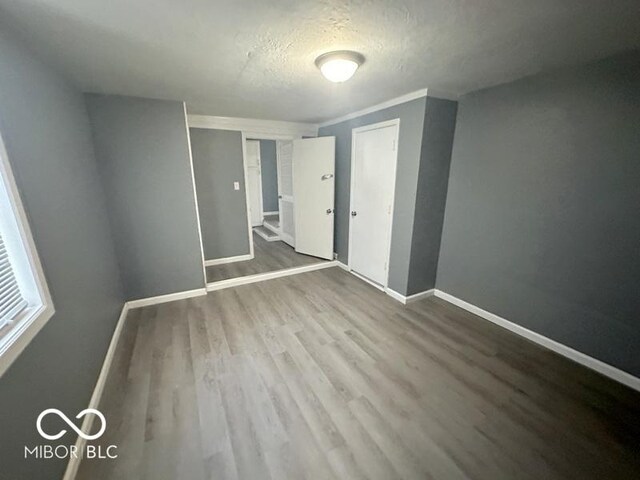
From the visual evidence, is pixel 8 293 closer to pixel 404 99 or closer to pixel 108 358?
pixel 108 358

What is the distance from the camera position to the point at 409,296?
118 inches

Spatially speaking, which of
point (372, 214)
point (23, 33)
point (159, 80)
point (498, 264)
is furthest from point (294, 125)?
point (498, 264)

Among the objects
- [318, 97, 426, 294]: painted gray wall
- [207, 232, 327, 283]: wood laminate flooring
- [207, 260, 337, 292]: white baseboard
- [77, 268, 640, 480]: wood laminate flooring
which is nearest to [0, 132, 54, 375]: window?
[77, 268, 640, 480]: wood laminate flooring

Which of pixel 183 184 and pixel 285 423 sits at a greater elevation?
pixel 183 184

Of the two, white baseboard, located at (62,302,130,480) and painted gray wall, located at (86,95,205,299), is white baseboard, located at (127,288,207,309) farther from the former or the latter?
white baseboard, located at (62,302,130,480)

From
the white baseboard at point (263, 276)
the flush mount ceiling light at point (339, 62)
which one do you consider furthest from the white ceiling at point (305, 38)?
the white baseboard at point (263, 276)

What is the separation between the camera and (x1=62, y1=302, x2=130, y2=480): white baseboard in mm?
1278

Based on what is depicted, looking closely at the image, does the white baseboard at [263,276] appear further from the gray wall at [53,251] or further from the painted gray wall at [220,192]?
the gray wall at [53,251]

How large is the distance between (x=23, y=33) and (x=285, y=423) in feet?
8.58

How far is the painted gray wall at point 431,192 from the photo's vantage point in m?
2.57

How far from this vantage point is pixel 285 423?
156cm

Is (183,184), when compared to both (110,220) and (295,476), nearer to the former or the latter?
(110,220)

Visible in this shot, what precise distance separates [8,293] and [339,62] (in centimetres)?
211

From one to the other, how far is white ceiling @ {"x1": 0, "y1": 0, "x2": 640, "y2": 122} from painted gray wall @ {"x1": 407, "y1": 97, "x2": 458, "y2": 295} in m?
0.36
